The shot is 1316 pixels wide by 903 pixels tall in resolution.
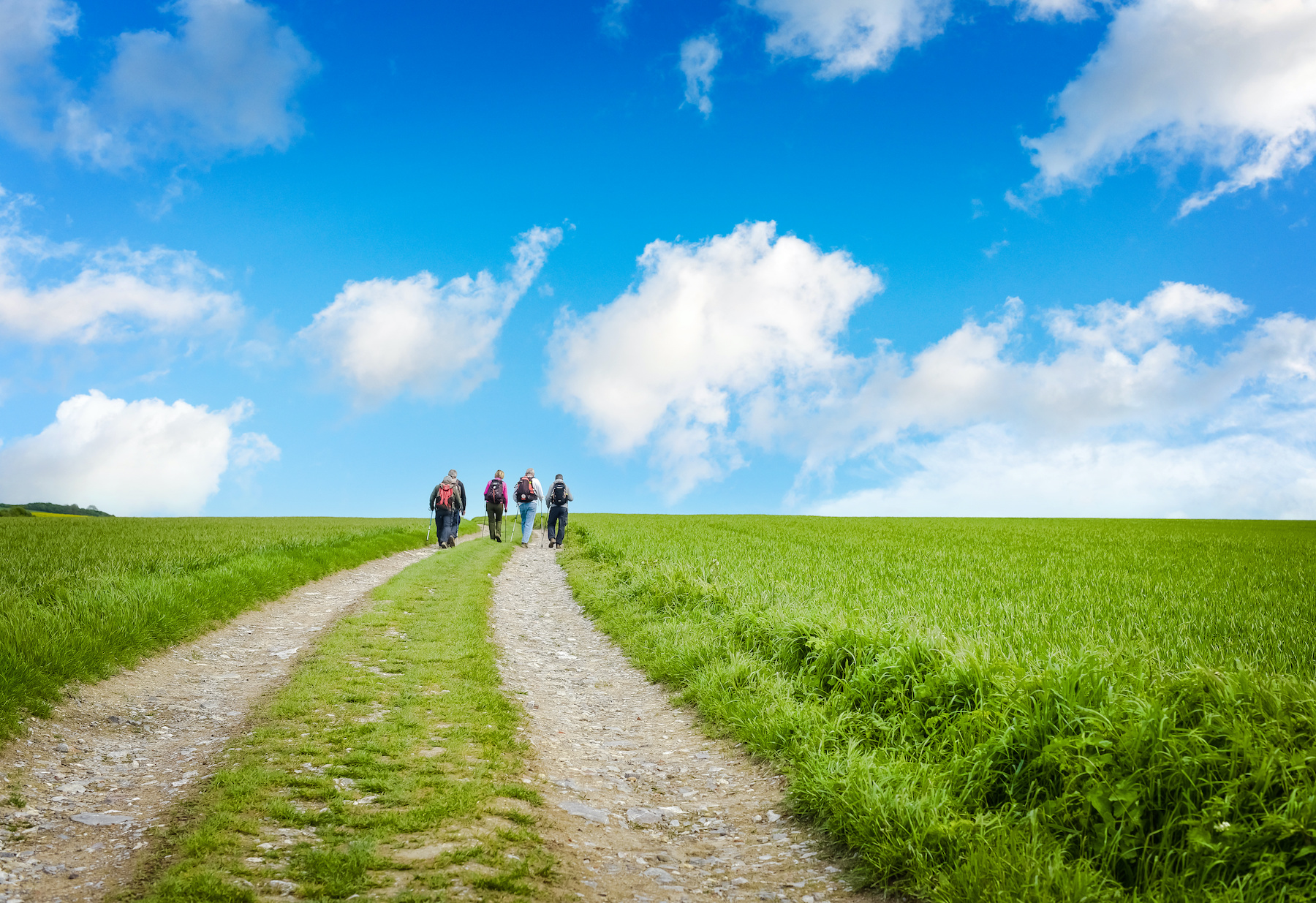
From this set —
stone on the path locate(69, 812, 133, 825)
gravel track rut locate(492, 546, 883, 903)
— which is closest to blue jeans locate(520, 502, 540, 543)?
gravel track rut locate(492, 546, 883, 903)

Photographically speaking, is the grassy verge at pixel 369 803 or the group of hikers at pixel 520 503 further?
the group of hikers at pixel 520 503

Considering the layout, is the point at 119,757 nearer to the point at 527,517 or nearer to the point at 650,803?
the point at 650,803

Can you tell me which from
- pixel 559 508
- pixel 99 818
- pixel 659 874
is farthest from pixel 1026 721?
pixel 559 508

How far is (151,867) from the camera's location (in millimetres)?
4594

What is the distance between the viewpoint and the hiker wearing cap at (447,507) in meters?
26.3

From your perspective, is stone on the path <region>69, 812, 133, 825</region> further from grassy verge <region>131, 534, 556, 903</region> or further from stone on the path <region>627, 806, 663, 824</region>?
stone on the path <region>627, 806, 663, 824</region>

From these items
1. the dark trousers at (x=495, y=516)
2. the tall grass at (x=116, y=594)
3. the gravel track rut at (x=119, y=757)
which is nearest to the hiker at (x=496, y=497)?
the dark trousers at (x=495, y=516)

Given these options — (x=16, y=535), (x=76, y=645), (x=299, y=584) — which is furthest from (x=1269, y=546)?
(x=16, y=535)

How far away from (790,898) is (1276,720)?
11.5 feet

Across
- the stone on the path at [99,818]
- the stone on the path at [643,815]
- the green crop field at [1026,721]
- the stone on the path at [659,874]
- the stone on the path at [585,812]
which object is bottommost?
the stone on the path at [643,815]

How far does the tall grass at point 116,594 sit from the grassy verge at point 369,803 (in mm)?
2507

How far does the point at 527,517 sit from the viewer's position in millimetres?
27938

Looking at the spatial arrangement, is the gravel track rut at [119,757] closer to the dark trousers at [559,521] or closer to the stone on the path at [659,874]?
the stone on the path at [659,874]

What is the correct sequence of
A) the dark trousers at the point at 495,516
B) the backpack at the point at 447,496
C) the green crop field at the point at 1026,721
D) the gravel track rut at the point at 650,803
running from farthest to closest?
the dark trousers at the point at 495,516 → the backpack at the point at 447,496 → the gravel track rut at the point at 650,803 → the green crop field at the point at 1026,721
